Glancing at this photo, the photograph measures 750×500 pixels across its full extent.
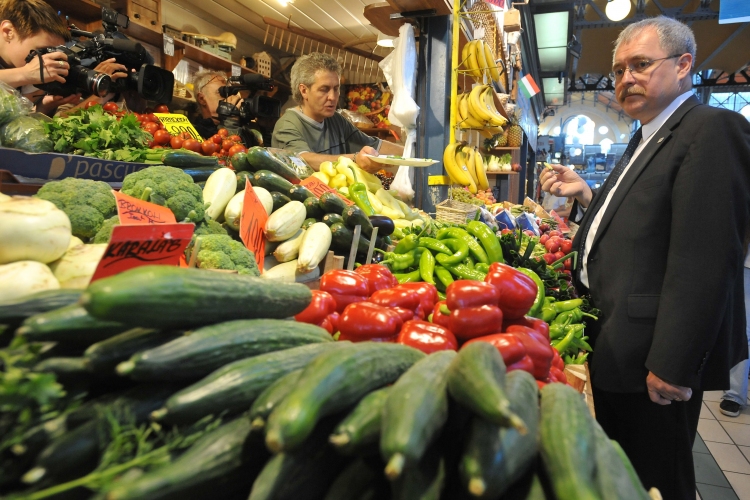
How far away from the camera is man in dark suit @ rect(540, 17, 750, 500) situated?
1.73 metres

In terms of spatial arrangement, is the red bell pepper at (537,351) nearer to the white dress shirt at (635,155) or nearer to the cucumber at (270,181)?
the white dress shirt at (635,155)

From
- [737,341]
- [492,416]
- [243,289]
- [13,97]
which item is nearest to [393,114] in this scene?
[13,97]

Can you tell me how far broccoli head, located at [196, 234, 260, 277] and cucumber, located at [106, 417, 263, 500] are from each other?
91cm

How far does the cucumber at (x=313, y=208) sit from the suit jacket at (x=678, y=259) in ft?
4.42

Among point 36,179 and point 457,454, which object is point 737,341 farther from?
point 36,179

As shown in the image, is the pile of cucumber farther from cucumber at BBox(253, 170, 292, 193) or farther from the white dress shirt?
the white dress shirt

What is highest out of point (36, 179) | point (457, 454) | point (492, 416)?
point (36, 179)

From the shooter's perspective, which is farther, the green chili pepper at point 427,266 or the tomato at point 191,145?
the tomato at point 191,145

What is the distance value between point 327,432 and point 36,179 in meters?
1.72

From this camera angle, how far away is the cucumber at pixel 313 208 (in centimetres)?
230

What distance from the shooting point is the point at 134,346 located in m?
0.73

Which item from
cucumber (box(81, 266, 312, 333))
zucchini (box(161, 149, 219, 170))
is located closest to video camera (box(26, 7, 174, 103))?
zucchini (box(161, 149, 219, 170))

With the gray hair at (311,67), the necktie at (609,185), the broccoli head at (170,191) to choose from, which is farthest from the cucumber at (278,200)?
the gray hair at (311,67)

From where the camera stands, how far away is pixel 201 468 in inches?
24.1
